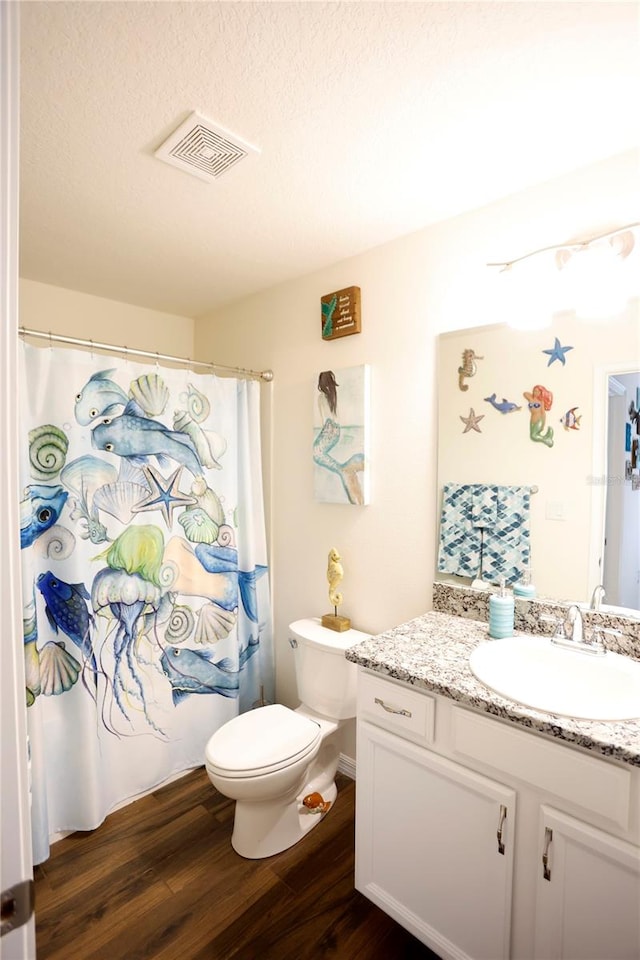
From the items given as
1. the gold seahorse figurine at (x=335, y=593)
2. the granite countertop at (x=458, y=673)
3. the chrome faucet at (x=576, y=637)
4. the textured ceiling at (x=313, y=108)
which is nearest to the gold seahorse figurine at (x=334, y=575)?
the gold seahorse figurine at (x=335, y=593)

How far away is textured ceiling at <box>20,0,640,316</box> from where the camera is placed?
100 cm

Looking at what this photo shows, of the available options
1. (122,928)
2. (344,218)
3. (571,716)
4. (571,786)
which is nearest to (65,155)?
(344,218)

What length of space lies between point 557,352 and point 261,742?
68.5 inches

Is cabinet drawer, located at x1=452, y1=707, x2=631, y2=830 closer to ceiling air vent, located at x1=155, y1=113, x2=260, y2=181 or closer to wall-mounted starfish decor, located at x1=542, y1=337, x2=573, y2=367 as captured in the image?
wall-mounted starfish decor, located at x1=542, y1=337, x2=573, y2=367

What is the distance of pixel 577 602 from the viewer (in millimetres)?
1511

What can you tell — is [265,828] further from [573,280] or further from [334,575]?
[573,280]

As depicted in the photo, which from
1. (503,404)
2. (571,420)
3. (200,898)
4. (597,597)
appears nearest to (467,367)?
(503,404)

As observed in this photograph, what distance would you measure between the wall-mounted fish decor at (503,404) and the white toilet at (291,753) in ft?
3.66

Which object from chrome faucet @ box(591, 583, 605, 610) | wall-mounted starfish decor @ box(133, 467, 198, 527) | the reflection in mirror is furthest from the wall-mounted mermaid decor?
wall-mounted starfish decor @ box(133, 467, 198, 527)

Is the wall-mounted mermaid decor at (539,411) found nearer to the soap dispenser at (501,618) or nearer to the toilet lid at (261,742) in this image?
the soap dispenser at (501,618)

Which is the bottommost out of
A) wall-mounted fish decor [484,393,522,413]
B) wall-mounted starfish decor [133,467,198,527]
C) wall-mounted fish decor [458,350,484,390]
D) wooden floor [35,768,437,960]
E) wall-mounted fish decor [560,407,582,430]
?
wooden floor [35,768,437,960]

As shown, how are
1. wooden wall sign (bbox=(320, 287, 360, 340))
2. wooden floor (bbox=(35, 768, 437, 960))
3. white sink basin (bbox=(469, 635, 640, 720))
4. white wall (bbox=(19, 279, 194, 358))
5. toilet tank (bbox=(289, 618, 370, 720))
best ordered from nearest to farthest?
white sink basin (bbox=(469, 635, 640, 720)), wooden floor (bbox=(35, 768, 437, 960)), toilet tank (bbox=(289, 618, 370, 720)), wooden wall sign (bbox=(320, 287, 360, 340)), white wall (bbox=(19, 279, 194, 358))

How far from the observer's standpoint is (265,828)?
1.76 meters

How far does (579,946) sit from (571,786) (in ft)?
1.22
